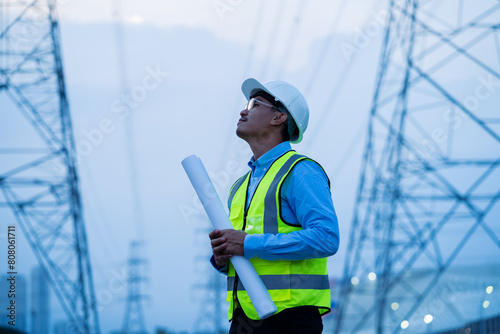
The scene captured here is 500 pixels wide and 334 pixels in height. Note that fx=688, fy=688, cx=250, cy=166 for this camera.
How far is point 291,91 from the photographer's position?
3082 mm

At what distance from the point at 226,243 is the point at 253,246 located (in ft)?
0.39

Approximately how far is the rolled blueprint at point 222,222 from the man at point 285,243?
0.04 metres

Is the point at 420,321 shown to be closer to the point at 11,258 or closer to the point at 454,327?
the point at 454,327

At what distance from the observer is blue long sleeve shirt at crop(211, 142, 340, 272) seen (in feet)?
8.32

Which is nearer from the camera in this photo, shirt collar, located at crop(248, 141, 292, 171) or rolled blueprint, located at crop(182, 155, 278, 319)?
rolled blueprint, located at crop(182, 155, 278, 319)

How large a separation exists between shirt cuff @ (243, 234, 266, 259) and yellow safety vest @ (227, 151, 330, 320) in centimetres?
9

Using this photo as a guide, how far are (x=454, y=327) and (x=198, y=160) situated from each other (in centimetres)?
625

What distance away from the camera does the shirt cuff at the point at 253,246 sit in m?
2.56

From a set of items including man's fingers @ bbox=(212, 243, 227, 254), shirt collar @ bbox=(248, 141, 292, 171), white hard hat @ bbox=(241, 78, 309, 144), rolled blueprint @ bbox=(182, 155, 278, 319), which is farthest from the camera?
white hard hat @ bbox=(241, 78, 309, 144)

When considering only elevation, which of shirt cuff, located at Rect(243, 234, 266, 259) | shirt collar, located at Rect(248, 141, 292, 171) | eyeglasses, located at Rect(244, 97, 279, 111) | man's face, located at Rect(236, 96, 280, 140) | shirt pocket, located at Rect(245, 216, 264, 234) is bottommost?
shirt cuff, located at Rect(243, 234, 266, 259)

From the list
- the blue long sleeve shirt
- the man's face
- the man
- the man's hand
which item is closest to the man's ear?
the man's face

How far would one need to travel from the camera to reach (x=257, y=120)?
3.02 m

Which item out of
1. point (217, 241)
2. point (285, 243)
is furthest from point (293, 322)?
point (217, 241)

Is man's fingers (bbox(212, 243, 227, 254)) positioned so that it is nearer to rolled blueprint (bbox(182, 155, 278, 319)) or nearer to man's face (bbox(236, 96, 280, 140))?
rolled blueprint (bbox(182, 155, 278, 319))
